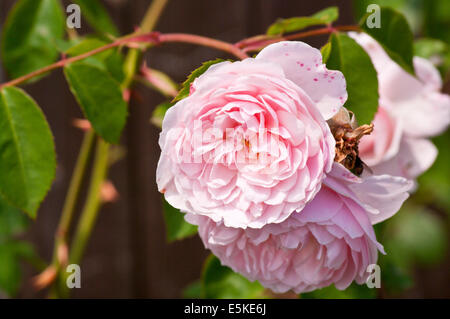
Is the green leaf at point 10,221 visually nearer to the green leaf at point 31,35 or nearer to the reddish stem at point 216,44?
the green leaf at point 31,35

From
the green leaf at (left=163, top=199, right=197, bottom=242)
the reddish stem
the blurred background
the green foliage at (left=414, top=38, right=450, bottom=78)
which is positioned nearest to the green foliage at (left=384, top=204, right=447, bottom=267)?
the blurred background

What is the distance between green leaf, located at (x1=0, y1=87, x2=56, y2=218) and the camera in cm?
51

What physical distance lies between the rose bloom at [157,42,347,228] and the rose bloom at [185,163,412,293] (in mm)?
25

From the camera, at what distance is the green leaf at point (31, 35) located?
686 millimetres

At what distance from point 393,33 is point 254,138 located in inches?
8.9

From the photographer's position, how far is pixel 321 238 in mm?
408

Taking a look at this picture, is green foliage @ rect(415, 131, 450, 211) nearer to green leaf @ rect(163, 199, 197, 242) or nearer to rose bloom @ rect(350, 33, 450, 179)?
rose bloom @ rect(350, 33, 450, 179)

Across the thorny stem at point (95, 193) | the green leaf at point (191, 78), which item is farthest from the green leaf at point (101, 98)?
the thorny stem at point (95, 193)

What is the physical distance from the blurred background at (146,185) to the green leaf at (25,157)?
1.85ft

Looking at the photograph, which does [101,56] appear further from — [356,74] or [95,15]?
[356,74]

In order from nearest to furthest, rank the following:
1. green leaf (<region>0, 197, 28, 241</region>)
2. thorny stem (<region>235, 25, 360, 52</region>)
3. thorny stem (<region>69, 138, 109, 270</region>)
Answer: thorny stem (<region>235, 25, 360, 52</region>) → thorny stem (<region>69, 138, 109, 270</region>) → green leaf (<region>0, 197, 28, 241</region>)
